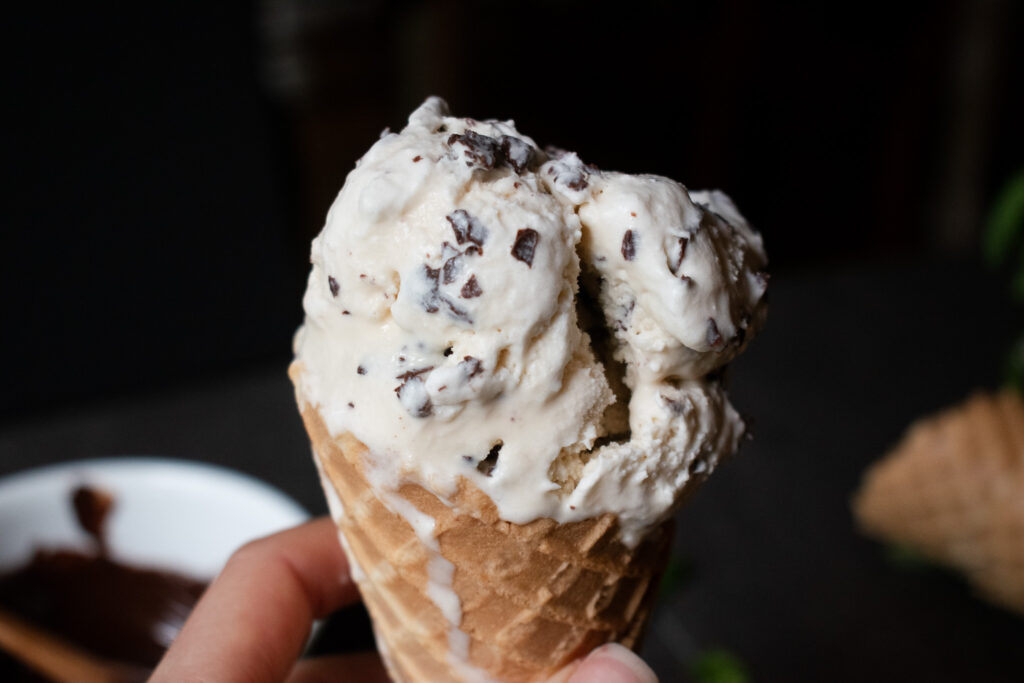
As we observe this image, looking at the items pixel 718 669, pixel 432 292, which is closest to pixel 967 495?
pixel 718 669

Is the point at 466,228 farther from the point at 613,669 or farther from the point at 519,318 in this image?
the point at 613,669

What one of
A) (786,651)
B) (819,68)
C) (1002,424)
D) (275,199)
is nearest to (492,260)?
(786,651)

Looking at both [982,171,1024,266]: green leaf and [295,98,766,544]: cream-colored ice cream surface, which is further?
[982,171,1024,266]: green leaf

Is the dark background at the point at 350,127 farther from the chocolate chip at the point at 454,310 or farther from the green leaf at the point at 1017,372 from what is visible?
the chocolate chip at the point at 454,310

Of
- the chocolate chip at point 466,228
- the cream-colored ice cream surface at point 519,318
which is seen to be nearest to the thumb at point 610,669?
the cream-colored ice cream surface at point 519,318

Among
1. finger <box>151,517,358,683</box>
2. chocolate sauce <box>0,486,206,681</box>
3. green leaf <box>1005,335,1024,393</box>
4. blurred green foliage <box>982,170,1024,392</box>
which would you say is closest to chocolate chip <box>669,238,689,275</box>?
finger <box>151,517,358,683</box>

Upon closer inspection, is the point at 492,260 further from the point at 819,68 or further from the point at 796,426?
the point at 819,68

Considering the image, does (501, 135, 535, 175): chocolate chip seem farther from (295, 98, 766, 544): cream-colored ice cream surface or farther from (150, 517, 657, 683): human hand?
(150, 517, 657, 683): human hand
